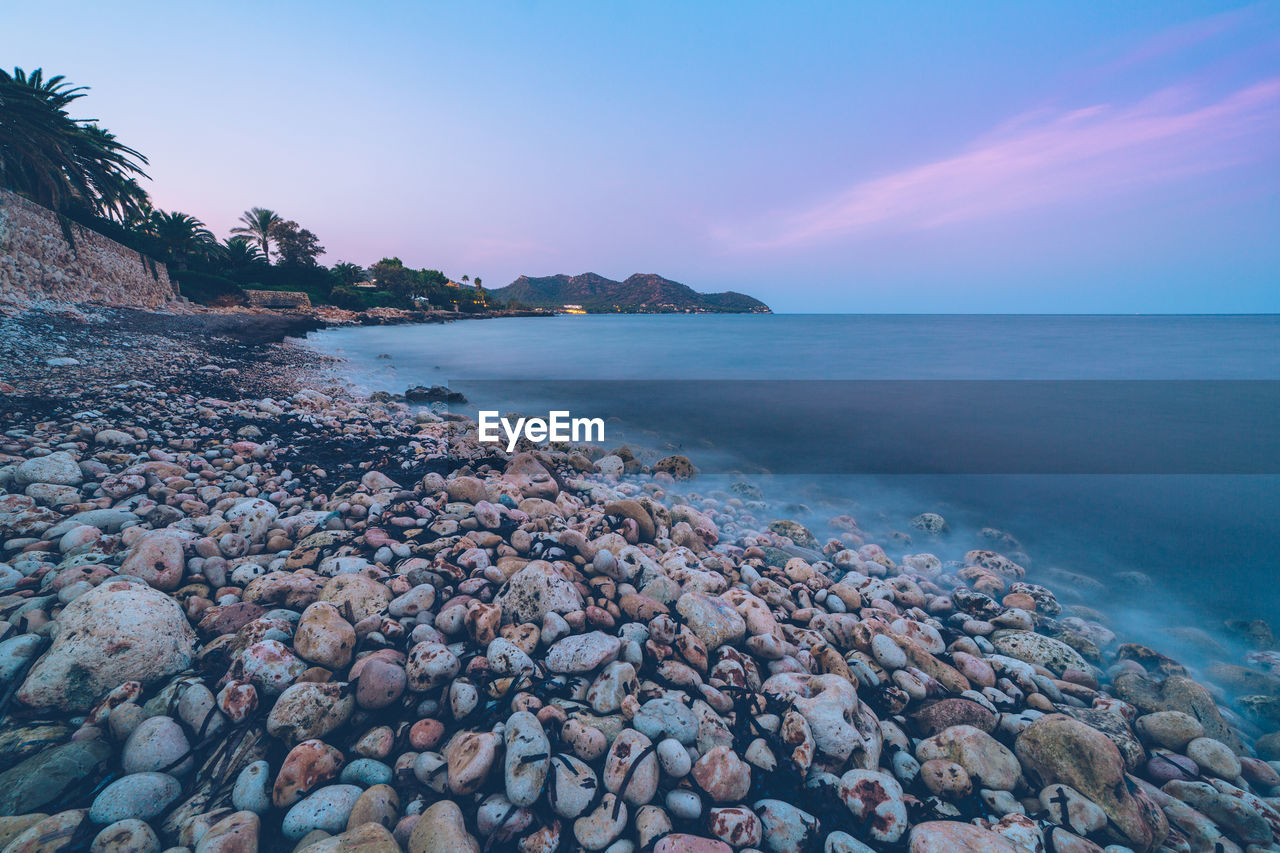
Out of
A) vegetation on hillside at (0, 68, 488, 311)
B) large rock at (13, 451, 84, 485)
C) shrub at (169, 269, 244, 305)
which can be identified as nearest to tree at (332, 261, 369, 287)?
vegetation on hillside at (0, 68, 488, 311)

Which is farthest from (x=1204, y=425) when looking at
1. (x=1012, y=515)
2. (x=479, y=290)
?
(x=479, y=290)

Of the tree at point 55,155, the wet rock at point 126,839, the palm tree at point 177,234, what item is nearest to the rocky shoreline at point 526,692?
the wet rock at point 126,839

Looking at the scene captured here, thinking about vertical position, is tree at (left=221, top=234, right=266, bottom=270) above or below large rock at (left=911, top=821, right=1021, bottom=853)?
above

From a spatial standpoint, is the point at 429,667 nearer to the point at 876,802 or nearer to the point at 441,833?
the point at 441,833

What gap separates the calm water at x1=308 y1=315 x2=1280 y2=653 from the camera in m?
5.91

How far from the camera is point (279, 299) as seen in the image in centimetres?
4544

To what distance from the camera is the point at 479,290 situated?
4208 inches

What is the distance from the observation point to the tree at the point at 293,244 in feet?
185

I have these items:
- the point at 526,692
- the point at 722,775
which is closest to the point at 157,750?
the point at 526,692

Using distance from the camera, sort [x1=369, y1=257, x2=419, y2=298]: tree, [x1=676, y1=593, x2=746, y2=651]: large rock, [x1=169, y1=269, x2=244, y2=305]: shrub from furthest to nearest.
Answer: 1. [x1=369, y1=257, x2=419, y2=298]: tree
2. [x1=169, y1=269, x2=244, y2=305]: shrub
3. [x1=676, y1=593, x2=746, y2=651]: large rock

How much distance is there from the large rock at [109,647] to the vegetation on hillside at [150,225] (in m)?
26.5

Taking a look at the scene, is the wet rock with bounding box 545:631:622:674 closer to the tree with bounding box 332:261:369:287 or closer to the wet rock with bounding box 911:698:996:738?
the wet rock with bounding box 911:698:996:738

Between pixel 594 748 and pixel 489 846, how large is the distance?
55 cm

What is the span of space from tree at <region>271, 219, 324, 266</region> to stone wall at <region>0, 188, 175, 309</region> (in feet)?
130
